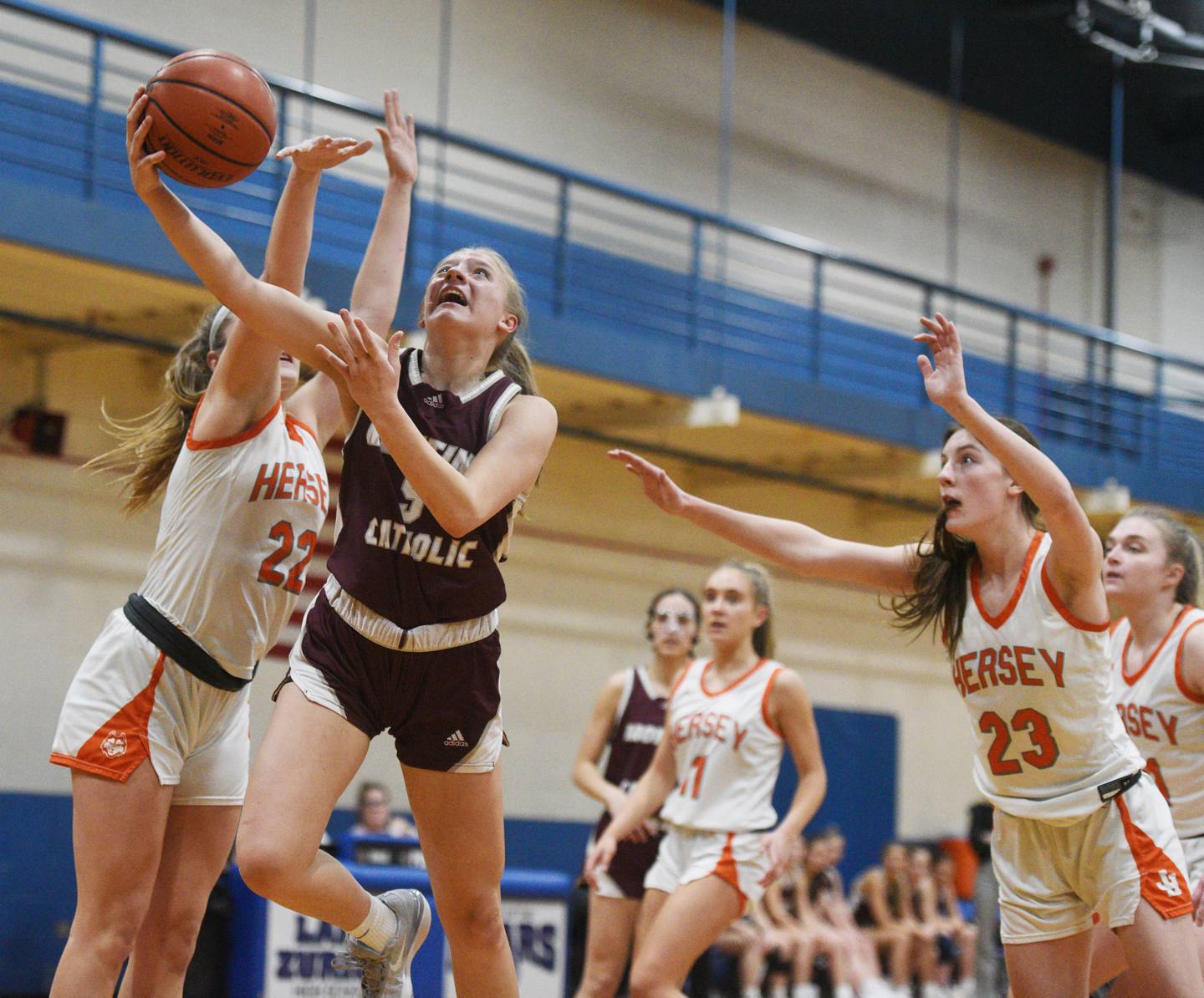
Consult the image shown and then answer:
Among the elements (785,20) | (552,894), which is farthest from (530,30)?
(552,894)

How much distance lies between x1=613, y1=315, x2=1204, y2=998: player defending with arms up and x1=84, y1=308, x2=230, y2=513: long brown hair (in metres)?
1.22

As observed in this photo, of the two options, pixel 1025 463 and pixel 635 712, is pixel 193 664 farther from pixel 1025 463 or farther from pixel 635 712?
pixel 635 712

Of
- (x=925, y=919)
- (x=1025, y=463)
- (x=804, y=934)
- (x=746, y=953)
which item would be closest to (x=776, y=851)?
(x=1025, y=463)

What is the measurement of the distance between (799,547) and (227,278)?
1.76 meters

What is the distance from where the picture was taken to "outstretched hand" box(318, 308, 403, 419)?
11.1 ft

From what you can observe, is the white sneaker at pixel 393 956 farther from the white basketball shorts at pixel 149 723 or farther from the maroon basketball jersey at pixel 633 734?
the maroon basketball jersey at pixel 633 734

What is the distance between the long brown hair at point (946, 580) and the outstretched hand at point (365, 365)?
1.68 metres

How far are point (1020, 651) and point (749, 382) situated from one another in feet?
23.9

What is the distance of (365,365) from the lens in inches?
133

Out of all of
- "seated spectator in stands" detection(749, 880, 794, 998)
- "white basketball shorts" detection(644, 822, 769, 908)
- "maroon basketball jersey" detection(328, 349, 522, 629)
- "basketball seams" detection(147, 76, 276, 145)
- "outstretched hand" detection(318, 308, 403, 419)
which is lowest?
"seated spectator in stands" detection(749, 880, 794, 998)

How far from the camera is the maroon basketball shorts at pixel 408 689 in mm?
3727

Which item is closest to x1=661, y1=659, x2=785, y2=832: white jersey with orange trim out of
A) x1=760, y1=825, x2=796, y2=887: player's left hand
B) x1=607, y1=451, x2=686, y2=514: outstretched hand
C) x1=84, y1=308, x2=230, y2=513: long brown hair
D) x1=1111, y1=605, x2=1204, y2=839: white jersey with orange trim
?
x1=760, y1=825, x2=796, y2=887: player's left hand

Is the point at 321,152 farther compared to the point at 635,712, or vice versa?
the point at 635,712

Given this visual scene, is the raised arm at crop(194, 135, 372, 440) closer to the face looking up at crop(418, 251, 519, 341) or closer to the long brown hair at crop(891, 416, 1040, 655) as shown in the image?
the face looking up at crop(418, 251, 519, 341)
